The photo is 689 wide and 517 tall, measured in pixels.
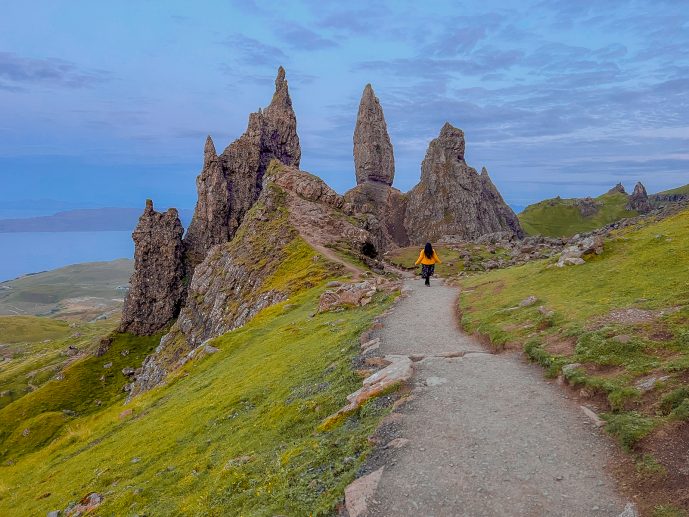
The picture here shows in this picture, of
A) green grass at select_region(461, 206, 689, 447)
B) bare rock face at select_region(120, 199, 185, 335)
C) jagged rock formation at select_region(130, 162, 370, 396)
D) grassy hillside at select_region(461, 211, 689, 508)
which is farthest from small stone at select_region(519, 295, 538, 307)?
bare rock face at select_region(120, 199, 185, 335)

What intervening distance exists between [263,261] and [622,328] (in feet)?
223

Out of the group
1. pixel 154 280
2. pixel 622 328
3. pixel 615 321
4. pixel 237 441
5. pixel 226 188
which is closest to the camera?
pixel 622 328

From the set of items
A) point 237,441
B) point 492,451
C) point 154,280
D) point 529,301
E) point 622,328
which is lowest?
point 237,441

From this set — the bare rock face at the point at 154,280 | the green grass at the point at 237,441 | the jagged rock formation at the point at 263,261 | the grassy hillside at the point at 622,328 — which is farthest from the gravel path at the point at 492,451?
the bare rock face at the point at 154,280

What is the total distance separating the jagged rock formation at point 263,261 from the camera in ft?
242

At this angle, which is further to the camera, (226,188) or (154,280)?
(226,188)

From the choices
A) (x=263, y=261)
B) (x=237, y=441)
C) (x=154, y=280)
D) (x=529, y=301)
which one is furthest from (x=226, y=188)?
(x=237, y=441)

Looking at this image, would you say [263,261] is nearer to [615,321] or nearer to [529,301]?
[529,301]

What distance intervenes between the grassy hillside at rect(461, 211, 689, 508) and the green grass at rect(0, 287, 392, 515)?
8.47 m

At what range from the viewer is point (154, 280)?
14738 centimetres

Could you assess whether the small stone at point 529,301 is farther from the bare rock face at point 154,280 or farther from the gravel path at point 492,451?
the bare rock face at point 154,280

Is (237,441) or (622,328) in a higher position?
(622,328)

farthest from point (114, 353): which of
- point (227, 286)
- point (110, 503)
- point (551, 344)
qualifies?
point (551, 344)

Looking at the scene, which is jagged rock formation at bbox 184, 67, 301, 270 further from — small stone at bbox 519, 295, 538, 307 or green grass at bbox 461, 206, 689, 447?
small stone at bbox 519, 295, 538, 307
